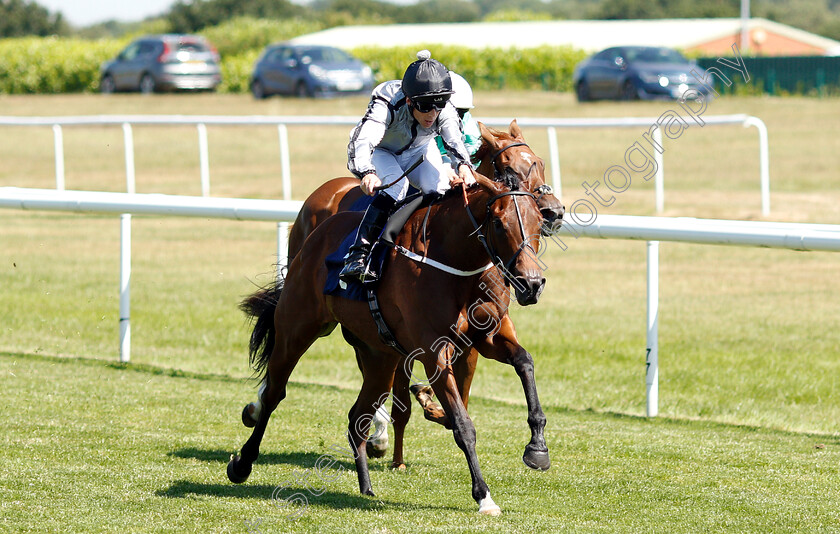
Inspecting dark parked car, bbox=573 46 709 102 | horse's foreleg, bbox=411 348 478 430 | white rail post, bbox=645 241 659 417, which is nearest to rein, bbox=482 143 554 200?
horse's foreleg, bbox=411 348 478 430

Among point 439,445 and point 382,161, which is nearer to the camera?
point 382,161

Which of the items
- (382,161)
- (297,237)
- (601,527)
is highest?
(382,161)

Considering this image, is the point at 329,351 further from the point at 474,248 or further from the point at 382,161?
the point at 474,248

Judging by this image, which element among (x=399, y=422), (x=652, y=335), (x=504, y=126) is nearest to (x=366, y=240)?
(x=399, y=422)

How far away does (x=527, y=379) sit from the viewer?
14.9 feet

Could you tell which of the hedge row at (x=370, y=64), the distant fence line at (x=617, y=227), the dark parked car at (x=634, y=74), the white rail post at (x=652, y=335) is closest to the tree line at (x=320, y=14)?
the hedge row at (x=370, y=64)

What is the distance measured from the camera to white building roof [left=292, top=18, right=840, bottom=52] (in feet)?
157

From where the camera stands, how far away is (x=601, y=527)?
4344mm

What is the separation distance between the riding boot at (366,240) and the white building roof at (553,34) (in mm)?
40629

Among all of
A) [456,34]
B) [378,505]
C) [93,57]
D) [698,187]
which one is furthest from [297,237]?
[456,34]

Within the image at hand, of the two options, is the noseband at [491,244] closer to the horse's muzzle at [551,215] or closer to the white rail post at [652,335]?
the horse's muzzle at [551,215]

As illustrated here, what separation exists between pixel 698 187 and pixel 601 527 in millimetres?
12234

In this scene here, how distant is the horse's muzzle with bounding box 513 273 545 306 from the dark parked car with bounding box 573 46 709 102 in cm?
1889

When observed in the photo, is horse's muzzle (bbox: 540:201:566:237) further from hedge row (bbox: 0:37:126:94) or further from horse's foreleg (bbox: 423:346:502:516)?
hedge row (bbox: 0:37:126:94)
